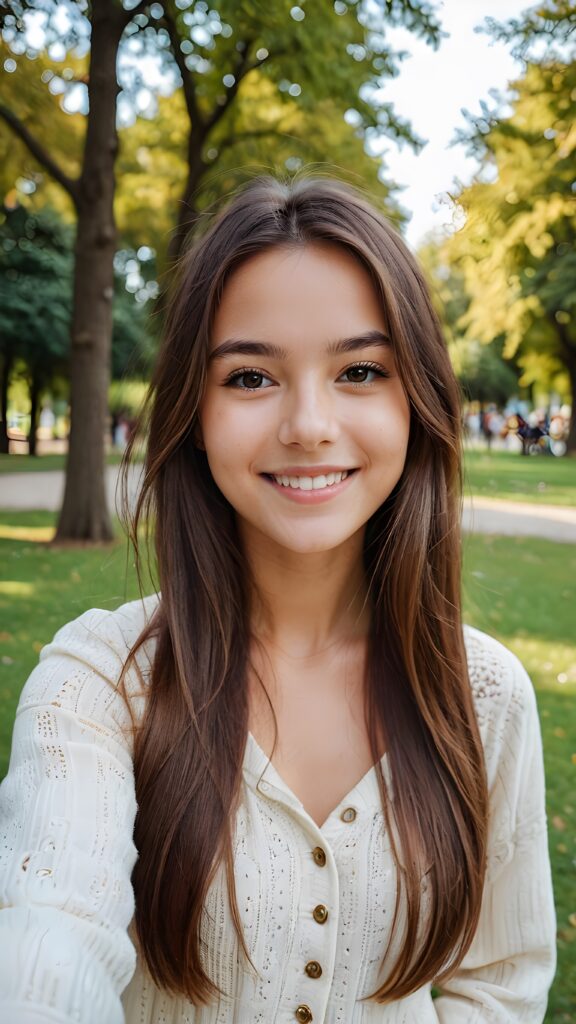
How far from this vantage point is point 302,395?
4.58 ft

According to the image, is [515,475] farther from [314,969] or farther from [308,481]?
[314,969]

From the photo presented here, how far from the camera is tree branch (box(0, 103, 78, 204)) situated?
6.71 m

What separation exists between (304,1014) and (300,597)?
28.3 inches

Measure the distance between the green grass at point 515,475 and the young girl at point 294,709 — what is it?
48 cm

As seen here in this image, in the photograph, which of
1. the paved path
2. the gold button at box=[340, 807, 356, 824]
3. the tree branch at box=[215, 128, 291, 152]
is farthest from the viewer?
the tree branch at box=[215, 128, 291, 152]

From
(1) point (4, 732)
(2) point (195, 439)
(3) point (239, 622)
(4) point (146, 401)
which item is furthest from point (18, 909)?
(1) point (4, 732)

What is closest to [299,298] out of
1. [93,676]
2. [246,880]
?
[93,676]

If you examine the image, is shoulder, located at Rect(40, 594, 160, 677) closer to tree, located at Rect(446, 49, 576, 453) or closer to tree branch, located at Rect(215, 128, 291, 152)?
tree, located at Rect(446, 49, 576, 453)

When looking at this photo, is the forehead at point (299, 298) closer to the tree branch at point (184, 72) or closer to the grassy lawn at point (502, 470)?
the grassy lawn at point (502, 470)

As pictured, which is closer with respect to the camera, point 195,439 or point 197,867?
point 197,867

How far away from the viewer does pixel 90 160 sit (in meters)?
7.41

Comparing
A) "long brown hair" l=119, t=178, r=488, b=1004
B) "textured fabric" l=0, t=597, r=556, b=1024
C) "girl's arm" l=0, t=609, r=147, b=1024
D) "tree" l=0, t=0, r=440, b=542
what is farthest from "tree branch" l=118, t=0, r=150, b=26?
"girl's arm" l=0, t=609, r=147, b=1024

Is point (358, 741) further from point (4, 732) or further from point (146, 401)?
point (4, 732)

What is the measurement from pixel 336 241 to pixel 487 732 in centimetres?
95
